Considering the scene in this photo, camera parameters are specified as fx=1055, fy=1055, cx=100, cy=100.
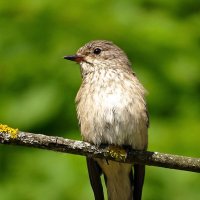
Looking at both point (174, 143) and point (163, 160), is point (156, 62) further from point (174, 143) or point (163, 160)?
point (163, 160)

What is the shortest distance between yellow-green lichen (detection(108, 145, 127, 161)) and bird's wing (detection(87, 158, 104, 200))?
0.51 m

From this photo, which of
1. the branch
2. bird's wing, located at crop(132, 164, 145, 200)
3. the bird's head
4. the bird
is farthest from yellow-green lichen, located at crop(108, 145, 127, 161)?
the bird's head

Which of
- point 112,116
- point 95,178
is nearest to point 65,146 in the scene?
point 112,116

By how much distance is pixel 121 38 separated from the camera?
10.3 m

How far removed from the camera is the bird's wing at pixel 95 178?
8438 mm

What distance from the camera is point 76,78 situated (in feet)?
32.2

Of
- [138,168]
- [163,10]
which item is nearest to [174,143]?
[138,168]

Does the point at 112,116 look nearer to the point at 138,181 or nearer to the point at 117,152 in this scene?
the point at 117,152

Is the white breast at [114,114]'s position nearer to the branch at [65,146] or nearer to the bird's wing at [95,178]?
the bird's wing at [95,178]

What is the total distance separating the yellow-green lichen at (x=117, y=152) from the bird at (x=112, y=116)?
0.65ft

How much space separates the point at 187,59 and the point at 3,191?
89.5 inches

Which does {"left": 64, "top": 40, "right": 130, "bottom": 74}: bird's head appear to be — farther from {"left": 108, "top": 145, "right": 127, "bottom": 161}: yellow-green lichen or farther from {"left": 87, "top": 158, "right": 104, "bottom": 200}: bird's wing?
{"left": 108, "top": 145, "right": 127, "bottom": 161}: yellow-green lichen

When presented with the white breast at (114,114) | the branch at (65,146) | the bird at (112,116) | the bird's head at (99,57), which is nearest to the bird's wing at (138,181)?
the bird at (112,116)

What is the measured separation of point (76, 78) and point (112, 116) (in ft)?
4.85
